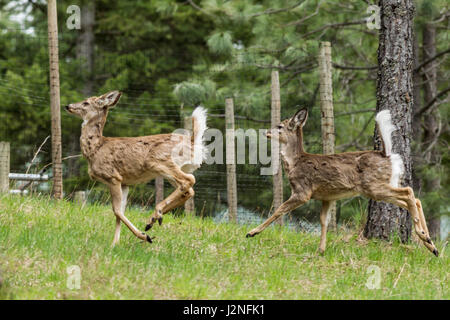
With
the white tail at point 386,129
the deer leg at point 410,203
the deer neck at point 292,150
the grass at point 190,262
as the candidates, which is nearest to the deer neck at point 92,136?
the grass at point 190,262

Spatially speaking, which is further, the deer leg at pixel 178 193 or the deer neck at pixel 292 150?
the deer neck at pixel 292 150

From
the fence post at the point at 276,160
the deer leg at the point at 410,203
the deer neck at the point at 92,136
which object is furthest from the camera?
the fence post at the point at 276,160

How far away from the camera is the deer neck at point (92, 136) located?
20.1 feet

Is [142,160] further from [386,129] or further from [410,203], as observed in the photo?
[410,203]

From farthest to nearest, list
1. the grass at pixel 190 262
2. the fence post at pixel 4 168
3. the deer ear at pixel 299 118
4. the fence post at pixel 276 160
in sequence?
the fence post at pixel 4 168 → the fence post at pixel 276 160 → the deer ear at pixel 299 118 → the grass at pixel 190 262

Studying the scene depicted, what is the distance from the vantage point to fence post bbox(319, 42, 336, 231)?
789 cm

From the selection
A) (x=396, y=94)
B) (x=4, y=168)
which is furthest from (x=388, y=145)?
(x=4, y=168)

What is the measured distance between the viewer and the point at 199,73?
14.5m

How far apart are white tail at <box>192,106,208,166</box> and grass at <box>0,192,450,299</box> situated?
86 centimetres

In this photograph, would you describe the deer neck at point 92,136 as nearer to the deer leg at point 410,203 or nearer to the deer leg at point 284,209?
the deer leg at point 284,209

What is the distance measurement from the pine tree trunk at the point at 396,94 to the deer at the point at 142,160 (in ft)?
7.13

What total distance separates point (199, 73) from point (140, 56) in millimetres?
1796

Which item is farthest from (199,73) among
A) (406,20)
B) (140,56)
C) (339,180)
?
(339,180)

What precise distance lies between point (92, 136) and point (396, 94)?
3.25 metres
